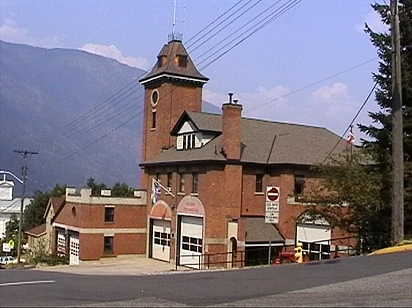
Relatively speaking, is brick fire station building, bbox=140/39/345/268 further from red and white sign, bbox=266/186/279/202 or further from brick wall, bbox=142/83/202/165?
red and white sign, bbox=266/186/279/202

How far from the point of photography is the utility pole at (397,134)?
74.5 feet

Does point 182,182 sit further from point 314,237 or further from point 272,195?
point 272,195

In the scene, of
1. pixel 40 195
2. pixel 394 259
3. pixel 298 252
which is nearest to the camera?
pixel 394 259

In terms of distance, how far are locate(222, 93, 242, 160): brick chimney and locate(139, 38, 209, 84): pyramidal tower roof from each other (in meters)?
13.5

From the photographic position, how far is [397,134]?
22766 mm

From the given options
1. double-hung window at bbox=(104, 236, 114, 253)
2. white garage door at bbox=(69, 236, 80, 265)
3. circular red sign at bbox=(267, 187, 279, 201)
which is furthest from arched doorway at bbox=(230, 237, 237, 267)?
circular red sign at bbox=(267, 187, 279, 201)

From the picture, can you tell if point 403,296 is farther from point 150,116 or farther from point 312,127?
point 150,116

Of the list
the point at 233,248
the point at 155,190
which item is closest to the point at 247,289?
the point at 233,248

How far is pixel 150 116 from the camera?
61875 millimetres

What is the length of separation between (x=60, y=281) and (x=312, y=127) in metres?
41.8

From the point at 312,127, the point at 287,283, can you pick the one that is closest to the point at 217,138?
the point at 312,127

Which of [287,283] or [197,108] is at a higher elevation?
[197,108]

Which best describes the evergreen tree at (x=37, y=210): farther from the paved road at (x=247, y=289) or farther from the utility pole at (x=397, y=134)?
the paved road at (x=247, y=289)

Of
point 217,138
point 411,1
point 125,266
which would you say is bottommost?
point 125,266
